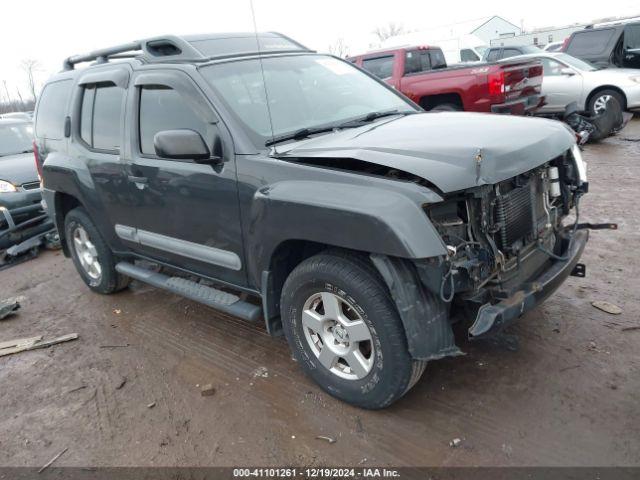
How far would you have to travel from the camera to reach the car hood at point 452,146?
2461 millimetres

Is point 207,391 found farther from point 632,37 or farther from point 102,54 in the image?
point 632,37

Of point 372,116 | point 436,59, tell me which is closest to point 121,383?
point 372,116

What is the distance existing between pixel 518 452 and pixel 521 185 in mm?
1384

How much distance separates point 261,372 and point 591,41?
13.3 m

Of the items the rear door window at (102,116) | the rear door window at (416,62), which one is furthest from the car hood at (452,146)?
the rear door window at (416,62)

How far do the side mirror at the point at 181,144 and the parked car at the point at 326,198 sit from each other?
12 mm

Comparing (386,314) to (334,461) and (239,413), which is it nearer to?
(334,461)

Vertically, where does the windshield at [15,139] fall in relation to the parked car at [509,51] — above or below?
below

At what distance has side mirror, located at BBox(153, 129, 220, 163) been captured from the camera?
3020 millimetres

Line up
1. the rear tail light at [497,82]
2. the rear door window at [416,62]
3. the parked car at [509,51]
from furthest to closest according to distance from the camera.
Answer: the parked car at [509,51] → the rear door window at [416,62] → the rear tail light at [497,82]

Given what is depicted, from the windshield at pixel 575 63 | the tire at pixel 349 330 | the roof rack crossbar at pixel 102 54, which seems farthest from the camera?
the windshield at pixel 575 63

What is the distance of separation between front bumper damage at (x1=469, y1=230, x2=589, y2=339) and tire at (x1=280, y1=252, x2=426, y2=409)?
0.39 metres

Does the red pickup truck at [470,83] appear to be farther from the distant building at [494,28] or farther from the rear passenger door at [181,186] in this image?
the distant building at [494,28]

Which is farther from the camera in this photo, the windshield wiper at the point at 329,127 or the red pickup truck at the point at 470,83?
the red pickup truck at the point at 470,83
